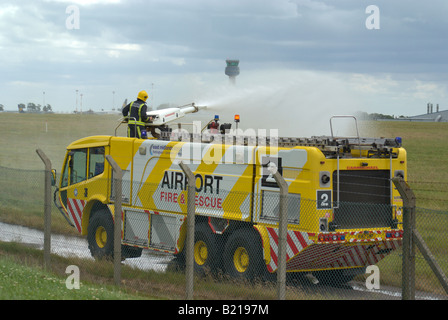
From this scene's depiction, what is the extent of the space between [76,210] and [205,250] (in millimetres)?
3744

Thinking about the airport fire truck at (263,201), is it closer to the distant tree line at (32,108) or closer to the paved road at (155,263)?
the paved road at (155,263)

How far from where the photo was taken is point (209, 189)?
41.8 feet

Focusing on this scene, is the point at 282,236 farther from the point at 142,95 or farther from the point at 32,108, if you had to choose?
the point at 32,108

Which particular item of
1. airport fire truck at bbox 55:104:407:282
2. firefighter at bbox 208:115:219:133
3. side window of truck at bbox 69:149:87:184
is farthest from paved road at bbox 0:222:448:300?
firefighter at bbox 208:115:219:133

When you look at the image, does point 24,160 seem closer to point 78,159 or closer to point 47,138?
point 47,138

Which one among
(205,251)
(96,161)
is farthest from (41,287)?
(96,161)

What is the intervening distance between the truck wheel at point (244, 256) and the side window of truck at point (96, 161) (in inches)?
151

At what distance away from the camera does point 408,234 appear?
29.8 ft

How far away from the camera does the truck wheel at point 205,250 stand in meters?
12.6

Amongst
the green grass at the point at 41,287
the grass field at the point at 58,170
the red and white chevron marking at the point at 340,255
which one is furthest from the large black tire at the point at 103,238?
the red and white chevron marking at the point at 340,255

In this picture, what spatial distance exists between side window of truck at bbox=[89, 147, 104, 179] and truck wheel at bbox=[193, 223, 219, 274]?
9.82 feet

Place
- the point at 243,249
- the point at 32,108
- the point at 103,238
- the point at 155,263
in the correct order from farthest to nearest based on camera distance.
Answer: the point at 32,108 → the point at 103,238 → the point at 155,263 → the point at 243,249

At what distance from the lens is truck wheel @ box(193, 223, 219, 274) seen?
12625mm
